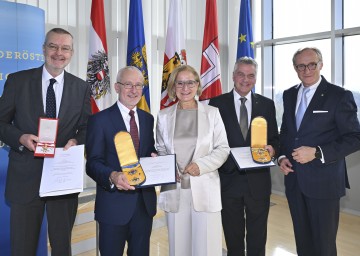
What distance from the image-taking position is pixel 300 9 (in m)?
6.30

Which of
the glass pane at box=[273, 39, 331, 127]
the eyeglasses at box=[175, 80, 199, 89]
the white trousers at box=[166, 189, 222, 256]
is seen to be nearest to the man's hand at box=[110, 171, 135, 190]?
the white trousers at box=[166, 189, 222, 256]

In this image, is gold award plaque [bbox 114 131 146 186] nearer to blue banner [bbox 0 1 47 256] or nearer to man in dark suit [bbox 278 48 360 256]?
man in dark suit [bbox 278 48 360 256]

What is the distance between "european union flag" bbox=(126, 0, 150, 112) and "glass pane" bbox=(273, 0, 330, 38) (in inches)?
143

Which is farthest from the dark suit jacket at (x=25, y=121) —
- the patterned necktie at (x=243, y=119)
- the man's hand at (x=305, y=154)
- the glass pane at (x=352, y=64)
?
the glass pane at (x=352, y=64)

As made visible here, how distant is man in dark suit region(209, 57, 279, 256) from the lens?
2.46 m

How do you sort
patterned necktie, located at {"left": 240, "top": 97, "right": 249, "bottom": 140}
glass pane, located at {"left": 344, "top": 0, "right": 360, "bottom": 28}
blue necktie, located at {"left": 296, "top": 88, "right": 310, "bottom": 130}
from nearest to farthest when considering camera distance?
blue necktie, located at {"left": 296, "top": 88, "right": 310, "bottom": 130} → patterned necktie, located at {"left": 240, "top": 97, "right": 249, "bottom": 140} → glass pane, located at {"left": 344, "top": 0, "right": 360, "bottom": 28}

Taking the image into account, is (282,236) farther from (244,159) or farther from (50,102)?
(50,102)

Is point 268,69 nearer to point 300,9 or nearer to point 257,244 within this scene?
point 300,9

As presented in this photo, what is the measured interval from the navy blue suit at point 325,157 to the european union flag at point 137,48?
1915mm

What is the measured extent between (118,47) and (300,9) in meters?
3.55

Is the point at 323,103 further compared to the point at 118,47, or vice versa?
the point at 118,47

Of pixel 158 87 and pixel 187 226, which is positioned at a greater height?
pixel 158 87

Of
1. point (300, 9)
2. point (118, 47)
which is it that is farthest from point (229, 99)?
point (300, 9)

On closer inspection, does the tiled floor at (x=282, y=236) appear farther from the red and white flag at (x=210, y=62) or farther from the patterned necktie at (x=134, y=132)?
the patterned necktie at (x=134, y=132)
